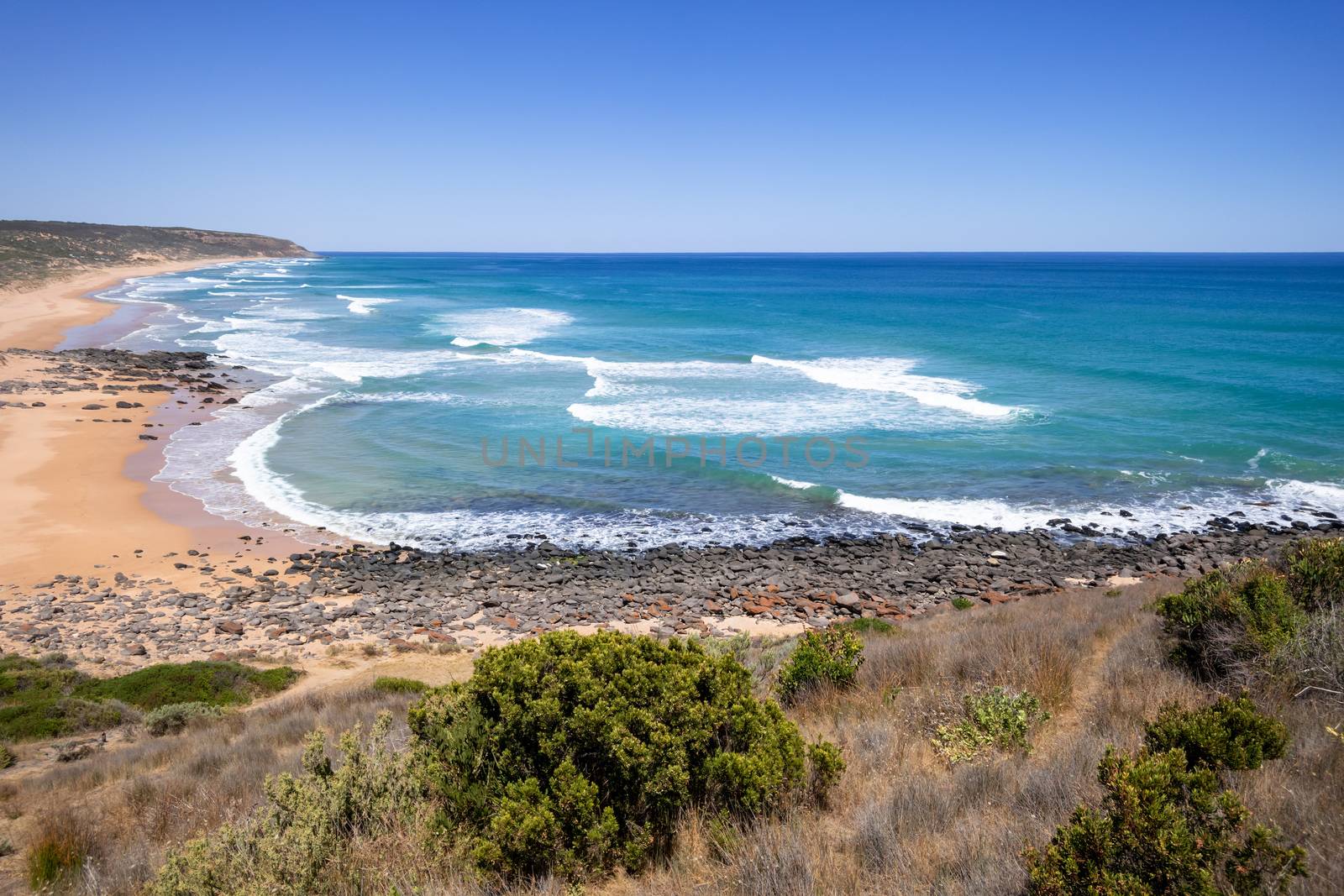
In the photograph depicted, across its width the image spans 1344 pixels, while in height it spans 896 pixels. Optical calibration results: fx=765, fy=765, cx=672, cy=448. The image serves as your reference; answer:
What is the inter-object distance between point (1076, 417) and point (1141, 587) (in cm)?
1739

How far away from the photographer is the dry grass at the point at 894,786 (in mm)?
3811

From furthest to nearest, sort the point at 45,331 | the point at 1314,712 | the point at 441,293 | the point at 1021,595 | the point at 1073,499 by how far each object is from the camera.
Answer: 1. the point at 441,293
2. the point at 45,331
3. the point at 1073,499
4. the point at 1021,595
5. the point at 1314,712

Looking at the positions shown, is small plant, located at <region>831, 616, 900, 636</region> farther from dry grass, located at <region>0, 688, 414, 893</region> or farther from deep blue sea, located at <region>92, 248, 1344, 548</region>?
dry grass, located at <region>0, 688, 414, 893</region>

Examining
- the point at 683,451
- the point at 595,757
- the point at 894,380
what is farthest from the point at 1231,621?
the point at 894,380

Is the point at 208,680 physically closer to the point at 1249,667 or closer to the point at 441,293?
the point at 1249,667

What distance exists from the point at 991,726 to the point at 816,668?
2100 mm

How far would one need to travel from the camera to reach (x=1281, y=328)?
5106cm

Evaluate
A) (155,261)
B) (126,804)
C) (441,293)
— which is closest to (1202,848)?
(126,804)

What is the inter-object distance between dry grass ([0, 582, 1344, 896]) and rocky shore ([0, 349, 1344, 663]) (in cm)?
489

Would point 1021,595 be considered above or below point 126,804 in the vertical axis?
below

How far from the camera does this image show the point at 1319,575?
22.4ft

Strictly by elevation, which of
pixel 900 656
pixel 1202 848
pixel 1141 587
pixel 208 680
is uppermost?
pixel 1202 848

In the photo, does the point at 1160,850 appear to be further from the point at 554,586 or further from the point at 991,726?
the point at 554,586

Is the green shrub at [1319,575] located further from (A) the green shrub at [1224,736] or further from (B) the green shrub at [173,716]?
(B) the green shrub at [173,716]
